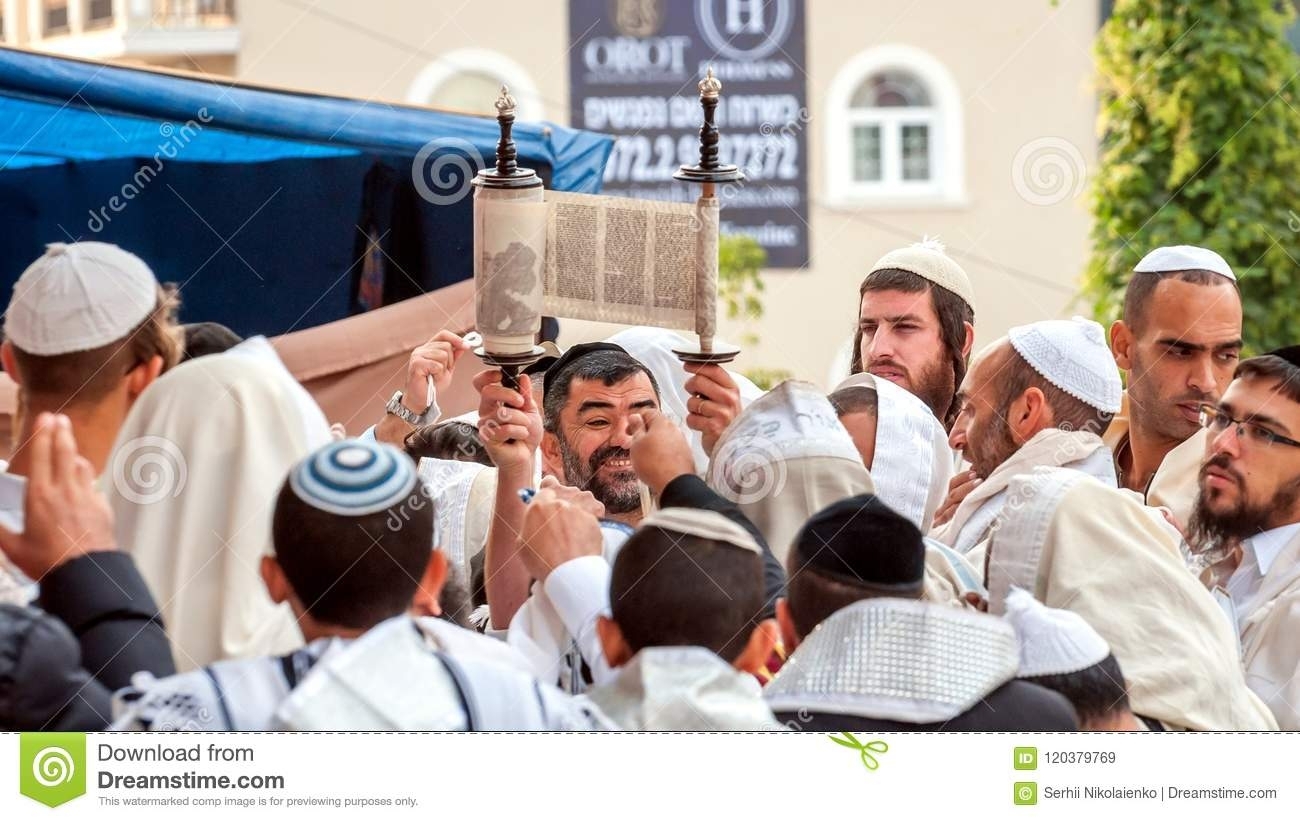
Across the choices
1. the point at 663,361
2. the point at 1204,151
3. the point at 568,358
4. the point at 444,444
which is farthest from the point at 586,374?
the point at 1204,151

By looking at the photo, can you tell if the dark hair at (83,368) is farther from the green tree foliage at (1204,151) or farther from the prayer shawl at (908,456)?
the green tree foliage at (1204,151)

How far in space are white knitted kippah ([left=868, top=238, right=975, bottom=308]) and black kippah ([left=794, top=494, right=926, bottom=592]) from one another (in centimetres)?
138

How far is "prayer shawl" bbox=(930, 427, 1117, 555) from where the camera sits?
273cm

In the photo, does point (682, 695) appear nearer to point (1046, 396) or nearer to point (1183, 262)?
point (1046, 396)

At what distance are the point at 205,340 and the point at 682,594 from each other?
2.88 feet

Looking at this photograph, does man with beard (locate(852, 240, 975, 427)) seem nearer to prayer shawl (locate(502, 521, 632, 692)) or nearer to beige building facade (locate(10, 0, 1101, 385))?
prayer shawl (locate(502, 521, 632, 692))

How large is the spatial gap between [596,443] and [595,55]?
6931 mm

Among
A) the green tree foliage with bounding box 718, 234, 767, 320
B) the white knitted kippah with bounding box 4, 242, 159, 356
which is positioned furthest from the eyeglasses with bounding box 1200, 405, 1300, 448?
the green tree foliage with bounding box 718, 234, 767, 320

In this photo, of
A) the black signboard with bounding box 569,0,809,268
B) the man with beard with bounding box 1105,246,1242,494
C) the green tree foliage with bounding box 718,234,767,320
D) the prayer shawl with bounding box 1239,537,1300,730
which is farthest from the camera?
the black signboard with bounding box 569,0,809,268

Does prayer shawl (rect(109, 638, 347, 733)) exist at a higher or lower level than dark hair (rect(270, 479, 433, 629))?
lower

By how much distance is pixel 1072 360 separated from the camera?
2883 mm

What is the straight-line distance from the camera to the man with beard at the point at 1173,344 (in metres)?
3.15

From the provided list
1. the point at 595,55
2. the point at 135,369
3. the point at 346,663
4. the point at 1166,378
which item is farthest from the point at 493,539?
the point at 595,55

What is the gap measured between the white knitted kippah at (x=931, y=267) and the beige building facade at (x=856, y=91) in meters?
4.90
